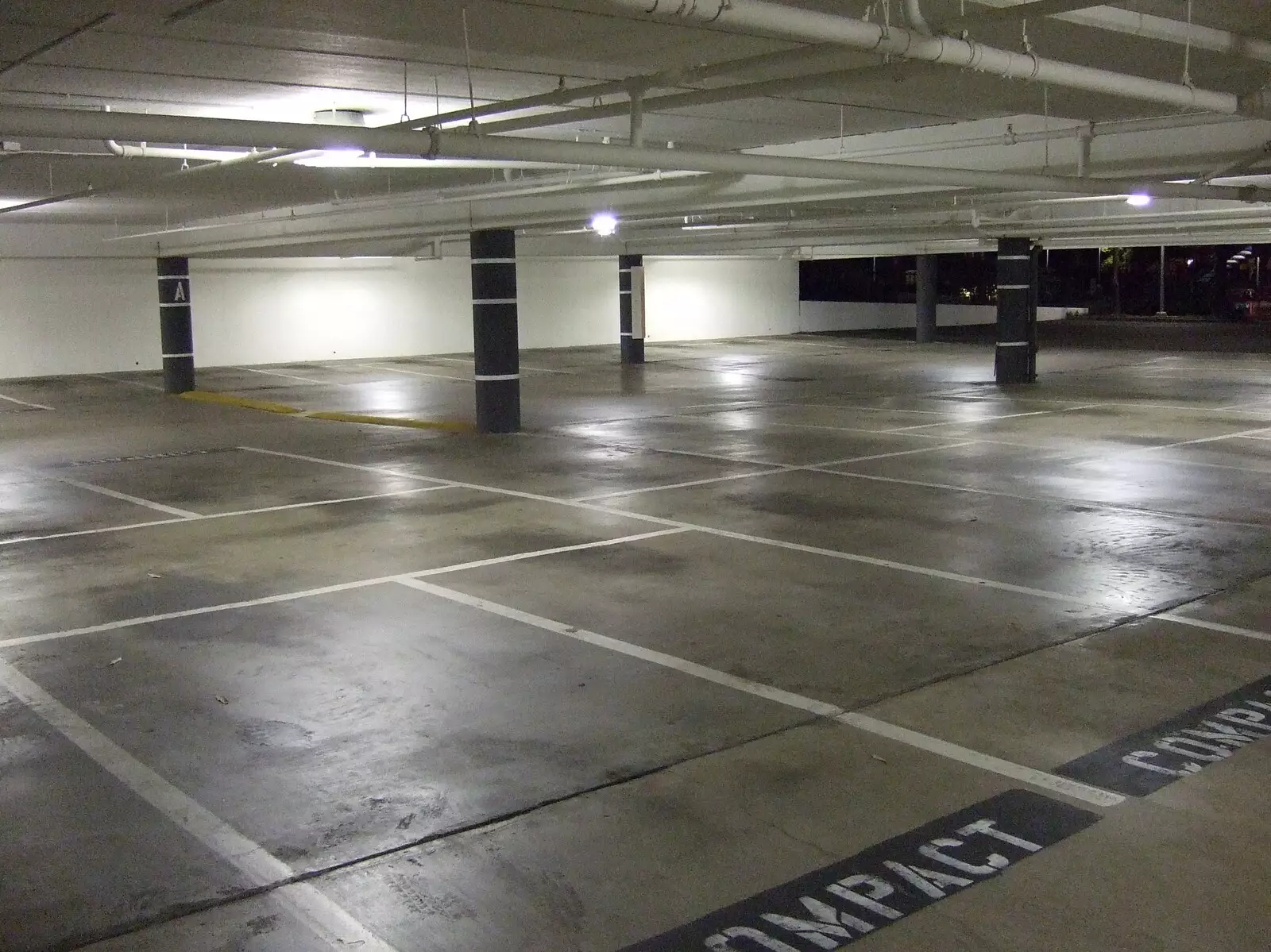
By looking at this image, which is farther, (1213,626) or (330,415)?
(330,415)

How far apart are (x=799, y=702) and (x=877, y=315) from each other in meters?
41.6

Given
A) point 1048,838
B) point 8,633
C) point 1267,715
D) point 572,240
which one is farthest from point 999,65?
point 572,240

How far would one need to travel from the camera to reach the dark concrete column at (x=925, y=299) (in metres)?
38.0

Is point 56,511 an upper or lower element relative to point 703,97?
lower

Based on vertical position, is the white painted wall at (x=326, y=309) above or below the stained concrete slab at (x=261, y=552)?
above

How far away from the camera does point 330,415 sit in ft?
64.5

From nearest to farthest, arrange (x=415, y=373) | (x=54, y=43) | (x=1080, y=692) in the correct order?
(x=1080, y=692)
(x=54, y=43)
(x=415, y=373)

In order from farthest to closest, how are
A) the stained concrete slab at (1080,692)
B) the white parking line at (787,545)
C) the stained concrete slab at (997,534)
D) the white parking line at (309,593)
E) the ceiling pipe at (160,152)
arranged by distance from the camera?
1. the ceiling pipe at (160,152)
2. the stained concrete slab at (997,534)
3. the white parking line at (787,545)
4. the white parking line at (309,593)
5. the stained concrete slab at (1080,692)

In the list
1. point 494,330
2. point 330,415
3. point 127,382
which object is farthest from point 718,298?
point 494,330

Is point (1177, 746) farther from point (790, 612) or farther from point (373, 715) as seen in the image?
point (373, 715)

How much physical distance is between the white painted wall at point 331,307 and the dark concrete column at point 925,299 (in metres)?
6.33

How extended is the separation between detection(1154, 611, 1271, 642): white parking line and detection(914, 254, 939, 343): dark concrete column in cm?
3118

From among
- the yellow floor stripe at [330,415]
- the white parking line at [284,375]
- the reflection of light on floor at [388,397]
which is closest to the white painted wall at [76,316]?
the white parking line at [284,375]

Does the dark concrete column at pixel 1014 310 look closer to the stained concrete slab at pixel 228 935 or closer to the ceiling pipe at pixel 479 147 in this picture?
the ceiling pipe at pixel 479 147
